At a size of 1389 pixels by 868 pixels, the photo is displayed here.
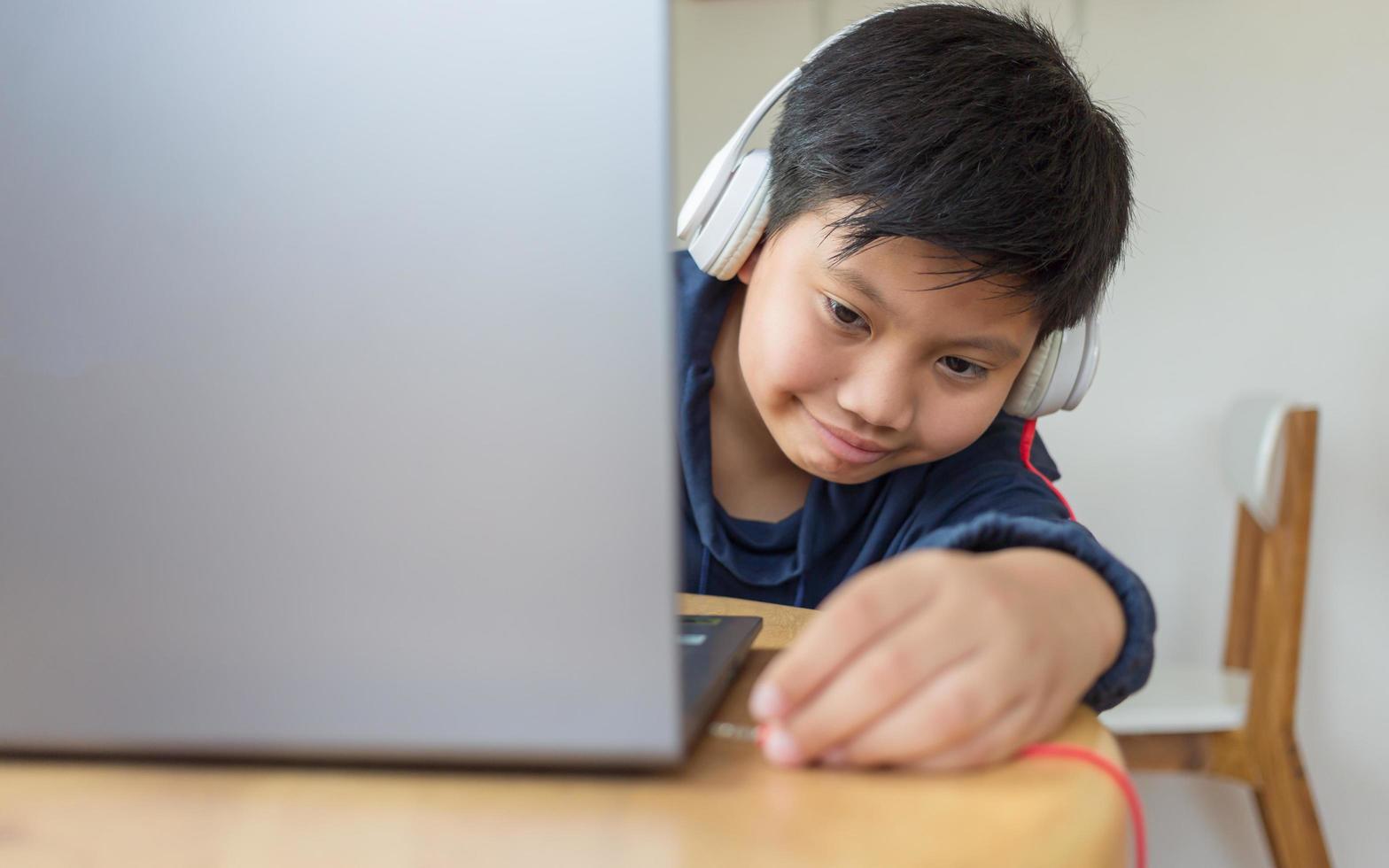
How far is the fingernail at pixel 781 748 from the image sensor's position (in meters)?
0.36

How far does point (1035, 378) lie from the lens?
0.88 m

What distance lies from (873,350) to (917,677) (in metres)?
0.47

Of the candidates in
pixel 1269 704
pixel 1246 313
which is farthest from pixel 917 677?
pixel 1246 313

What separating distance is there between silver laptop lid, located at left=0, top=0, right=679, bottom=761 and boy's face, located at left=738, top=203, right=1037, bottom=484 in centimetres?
50

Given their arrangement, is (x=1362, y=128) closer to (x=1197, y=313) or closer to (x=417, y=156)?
(x=1197, y=313)

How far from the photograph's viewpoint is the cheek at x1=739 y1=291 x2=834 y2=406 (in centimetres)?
84

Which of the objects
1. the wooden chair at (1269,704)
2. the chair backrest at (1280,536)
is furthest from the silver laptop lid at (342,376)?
the chair backrest at (1280,536)

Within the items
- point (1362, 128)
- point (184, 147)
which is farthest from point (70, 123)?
Answer: point (1362, 128)

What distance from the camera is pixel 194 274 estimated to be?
1.10 ft

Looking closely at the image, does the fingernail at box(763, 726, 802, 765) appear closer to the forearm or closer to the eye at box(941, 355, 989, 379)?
the forearm

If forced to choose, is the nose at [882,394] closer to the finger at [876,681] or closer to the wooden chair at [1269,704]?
the finger at [876,681]

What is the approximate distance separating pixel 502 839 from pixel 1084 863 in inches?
6.5

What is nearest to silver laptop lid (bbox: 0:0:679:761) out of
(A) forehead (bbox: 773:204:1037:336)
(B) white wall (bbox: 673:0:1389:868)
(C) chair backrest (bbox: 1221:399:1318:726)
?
(A) forehead (bbox: 773:204:1037:336)

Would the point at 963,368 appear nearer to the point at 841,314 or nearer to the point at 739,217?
the point at 841,314
